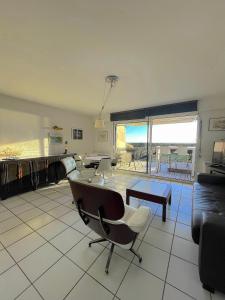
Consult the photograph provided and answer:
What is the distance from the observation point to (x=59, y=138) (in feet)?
14.9

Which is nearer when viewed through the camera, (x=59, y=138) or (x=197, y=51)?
(x=197, y=51)

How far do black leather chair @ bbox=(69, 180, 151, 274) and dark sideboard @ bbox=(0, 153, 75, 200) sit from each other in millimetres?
2447

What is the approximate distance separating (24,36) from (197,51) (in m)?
2.01

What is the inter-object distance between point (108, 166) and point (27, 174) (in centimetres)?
196

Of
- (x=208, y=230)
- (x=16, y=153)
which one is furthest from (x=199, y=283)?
(x=16, y=153)

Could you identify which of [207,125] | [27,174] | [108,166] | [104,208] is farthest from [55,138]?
[207,125]

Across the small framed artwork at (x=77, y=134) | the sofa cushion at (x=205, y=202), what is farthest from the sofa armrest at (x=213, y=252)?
the small framed artwork at (x=77, y=134)

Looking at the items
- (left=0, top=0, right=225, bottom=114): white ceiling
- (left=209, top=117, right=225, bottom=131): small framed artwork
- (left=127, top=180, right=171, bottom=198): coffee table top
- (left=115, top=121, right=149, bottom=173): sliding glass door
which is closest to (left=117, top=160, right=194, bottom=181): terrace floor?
(left=115, top=121, right=149, bottom=173): sliding glass door

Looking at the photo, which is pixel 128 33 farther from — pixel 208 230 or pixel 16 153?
pixel 16 153

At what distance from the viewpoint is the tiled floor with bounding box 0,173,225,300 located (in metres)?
1.15

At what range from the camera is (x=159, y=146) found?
5.53 meters

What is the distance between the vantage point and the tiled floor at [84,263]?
1.15 m

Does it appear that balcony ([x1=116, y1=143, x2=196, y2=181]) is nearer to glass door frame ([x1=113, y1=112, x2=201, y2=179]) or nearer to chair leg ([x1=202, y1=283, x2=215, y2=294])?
glass door frame ([x1=113, y1=112, x2=201, y2=179])

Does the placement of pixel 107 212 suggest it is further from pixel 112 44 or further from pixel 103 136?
pixel 103 136
